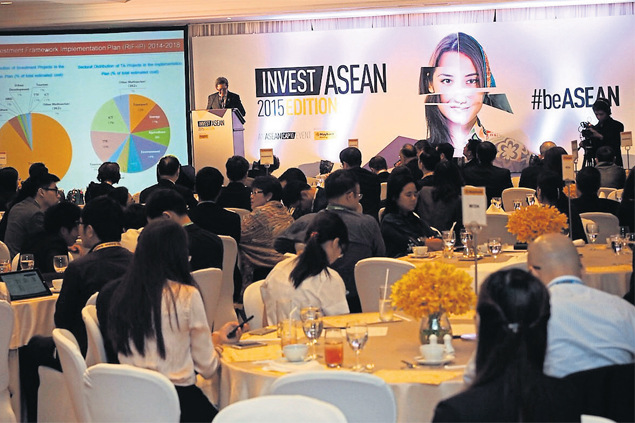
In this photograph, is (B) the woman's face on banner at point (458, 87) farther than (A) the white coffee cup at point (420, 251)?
Yes

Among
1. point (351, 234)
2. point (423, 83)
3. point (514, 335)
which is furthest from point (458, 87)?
point (514, 335)

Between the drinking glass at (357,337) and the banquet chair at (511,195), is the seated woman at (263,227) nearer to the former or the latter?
the banquet chair at (511,195)

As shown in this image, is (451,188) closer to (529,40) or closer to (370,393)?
(370,393)

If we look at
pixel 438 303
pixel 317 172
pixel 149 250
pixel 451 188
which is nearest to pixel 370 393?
pixel 438 303

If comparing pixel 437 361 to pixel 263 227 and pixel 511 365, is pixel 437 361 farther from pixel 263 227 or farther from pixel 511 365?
pixel 263 227

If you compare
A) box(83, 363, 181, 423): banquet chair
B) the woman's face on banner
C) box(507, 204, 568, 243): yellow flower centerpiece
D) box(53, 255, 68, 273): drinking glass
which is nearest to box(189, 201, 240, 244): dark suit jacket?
box(53, 255, 68, 273): drinking glass

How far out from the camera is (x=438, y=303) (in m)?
3.46

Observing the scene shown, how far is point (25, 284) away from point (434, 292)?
3.05 meters

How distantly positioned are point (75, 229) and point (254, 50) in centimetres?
875

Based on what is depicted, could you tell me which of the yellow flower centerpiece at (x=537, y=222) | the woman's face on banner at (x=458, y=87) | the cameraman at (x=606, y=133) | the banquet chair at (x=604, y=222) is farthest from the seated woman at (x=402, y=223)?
the woman's face on banner at (x=458, y=87)

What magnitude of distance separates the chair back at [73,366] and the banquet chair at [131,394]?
212 mm

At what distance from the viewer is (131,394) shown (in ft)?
10.3

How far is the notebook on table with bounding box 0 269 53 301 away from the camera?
5523 mm

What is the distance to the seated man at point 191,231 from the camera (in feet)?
19.0
